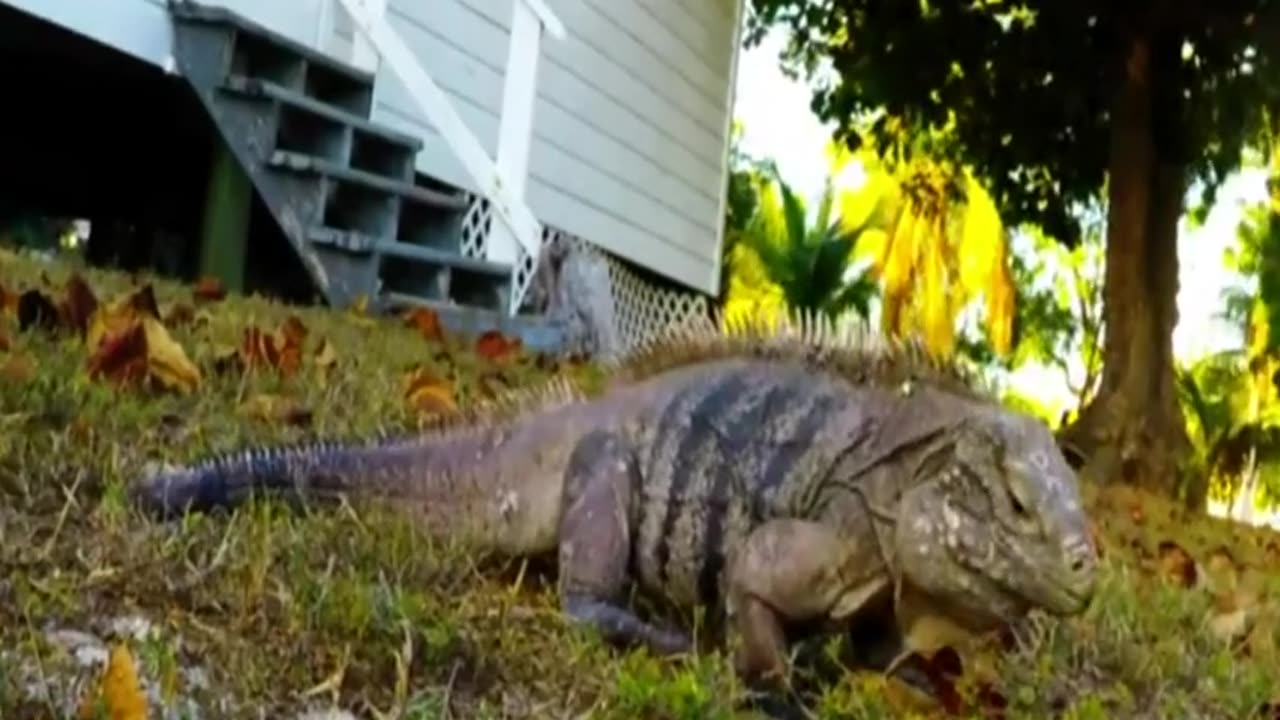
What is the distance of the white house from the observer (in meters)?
8.74

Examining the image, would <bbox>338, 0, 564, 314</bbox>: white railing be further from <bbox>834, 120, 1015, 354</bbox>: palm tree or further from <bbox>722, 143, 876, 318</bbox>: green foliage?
<bbox>834, 120, 1015, 354</bbox>: palm tree

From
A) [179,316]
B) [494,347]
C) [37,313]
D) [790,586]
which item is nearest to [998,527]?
[790,586]

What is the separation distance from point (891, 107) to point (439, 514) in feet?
40.5

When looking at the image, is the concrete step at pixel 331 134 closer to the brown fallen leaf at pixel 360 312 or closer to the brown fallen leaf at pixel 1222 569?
the brown fallen leaf at pixel 360 312

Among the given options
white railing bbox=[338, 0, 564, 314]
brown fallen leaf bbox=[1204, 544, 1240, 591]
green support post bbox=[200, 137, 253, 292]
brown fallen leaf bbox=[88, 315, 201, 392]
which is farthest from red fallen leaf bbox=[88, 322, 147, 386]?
white railing bbox=[338, 0, 564, 314]

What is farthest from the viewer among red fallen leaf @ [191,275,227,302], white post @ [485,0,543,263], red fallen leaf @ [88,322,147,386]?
white post @ [485,0,543,263]

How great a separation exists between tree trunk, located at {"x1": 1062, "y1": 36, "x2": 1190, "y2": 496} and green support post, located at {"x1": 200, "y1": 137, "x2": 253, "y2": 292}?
666 centimetres

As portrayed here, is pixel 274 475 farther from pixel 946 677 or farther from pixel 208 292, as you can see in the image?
pixel 208 292

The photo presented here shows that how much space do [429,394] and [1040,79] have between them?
34.9ft

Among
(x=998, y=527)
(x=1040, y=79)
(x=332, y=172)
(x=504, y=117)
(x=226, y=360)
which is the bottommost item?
(x=998, y=527)

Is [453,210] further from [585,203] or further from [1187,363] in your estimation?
[1187,363]

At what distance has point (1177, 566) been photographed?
5910 millimetres

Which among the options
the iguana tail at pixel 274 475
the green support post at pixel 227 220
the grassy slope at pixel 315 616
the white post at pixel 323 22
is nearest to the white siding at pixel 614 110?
the white post at pixel 323 22

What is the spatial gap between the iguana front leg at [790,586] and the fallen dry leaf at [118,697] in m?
1.04
